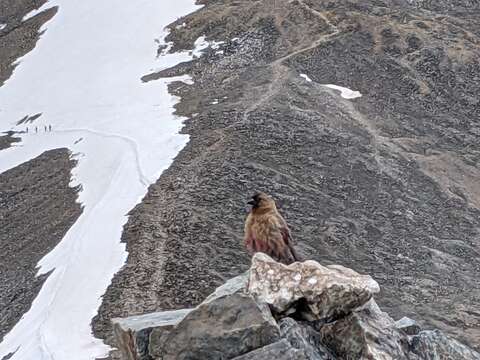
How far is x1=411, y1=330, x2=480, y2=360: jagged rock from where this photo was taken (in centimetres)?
890

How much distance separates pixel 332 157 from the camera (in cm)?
2927

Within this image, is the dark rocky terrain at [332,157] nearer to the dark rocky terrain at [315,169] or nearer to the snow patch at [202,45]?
the dark rocky terrain at [315,169]

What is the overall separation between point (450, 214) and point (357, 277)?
63.6 ft

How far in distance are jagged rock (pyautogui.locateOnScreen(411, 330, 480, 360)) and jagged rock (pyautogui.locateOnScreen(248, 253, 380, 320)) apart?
865mm

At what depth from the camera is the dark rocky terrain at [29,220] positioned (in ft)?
69.5

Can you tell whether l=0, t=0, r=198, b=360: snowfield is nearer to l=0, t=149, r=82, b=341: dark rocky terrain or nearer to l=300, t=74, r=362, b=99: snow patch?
l=0, t=149, r=82, b=341: dark rocky terrain

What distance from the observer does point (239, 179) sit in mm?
25641

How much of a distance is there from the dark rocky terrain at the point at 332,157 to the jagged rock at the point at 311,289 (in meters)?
8.67

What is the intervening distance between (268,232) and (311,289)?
1.62 m

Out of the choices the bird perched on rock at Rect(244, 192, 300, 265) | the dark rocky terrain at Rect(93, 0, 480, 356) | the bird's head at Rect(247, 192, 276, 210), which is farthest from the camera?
the dark rocky terrain at Rect(93, 0, 480, 356)

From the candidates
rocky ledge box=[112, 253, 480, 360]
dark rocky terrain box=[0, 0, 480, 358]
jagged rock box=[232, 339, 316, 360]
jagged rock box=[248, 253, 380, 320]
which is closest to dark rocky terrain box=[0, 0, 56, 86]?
dark rocky terrain box=[0, 0, 480, 358]

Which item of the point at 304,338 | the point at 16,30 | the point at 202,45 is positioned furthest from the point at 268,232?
the point at 16,30

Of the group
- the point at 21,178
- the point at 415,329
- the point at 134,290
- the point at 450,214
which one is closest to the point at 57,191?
the point at 21,178

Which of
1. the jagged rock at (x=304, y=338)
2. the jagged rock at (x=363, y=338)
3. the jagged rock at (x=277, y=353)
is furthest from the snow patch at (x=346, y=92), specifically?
the jagged rock at (x=277, y=353)
